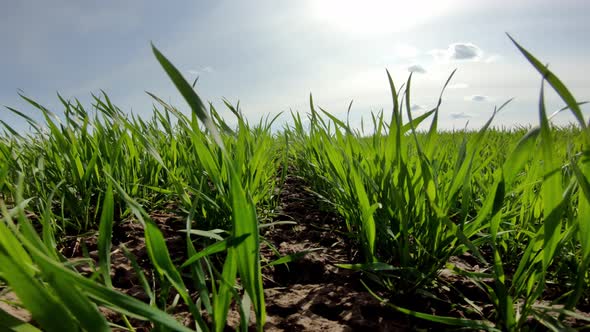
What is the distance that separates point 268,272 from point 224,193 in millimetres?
207

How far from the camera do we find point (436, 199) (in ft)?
2.19

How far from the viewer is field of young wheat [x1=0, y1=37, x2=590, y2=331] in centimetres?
39

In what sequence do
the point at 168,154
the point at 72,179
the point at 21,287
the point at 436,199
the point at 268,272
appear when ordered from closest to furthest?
the point at 21,287 < the point at 436,199 < the point at 268,272 < the point at 72,179 < the point at 168,154

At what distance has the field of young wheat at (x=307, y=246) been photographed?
39cm

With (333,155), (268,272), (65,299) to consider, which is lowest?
(268,272)

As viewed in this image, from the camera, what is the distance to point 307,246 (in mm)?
939

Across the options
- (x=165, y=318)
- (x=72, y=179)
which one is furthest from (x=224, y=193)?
(x=72, y=179)

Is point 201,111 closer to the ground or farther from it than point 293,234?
farther from it

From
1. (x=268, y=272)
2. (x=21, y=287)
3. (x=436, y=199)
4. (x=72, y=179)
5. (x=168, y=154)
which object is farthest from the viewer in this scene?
(x=168, y=154)

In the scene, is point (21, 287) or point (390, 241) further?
point (390, 241)

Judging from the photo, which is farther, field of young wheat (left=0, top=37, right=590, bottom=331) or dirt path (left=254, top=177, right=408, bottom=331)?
dirt path (left=254, top=177, right=408, bottom=331)

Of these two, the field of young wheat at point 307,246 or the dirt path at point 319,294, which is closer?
the field of young wheat at point 307,246

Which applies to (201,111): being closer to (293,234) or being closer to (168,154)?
(293,234)

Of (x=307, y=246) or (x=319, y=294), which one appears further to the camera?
(x=307, y=246)
